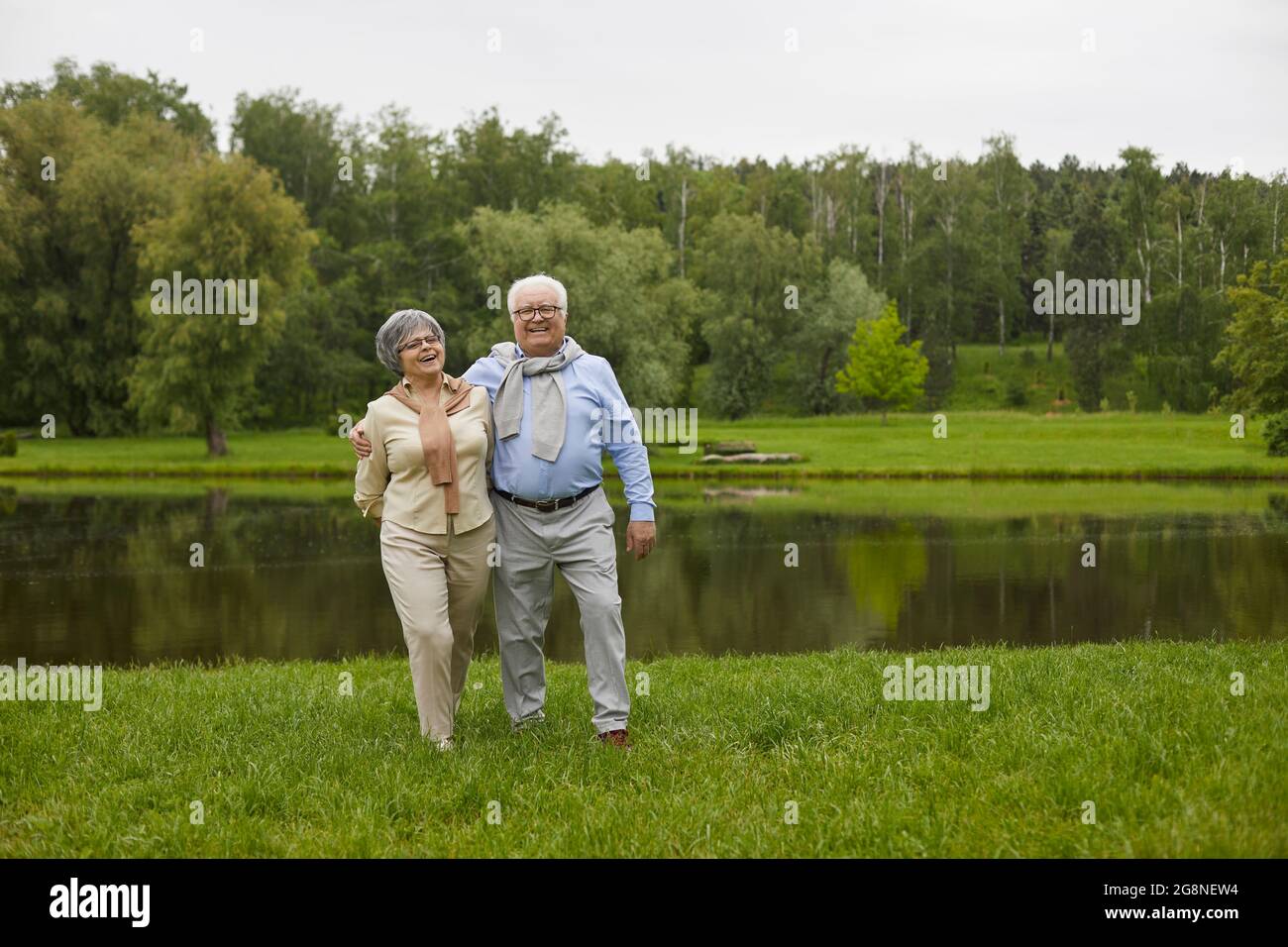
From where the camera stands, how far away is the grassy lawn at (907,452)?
3688 centimetres

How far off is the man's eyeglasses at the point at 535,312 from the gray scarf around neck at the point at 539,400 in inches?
7.6

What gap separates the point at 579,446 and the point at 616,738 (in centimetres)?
161

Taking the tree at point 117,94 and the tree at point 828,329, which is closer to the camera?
the tree at point 828,329

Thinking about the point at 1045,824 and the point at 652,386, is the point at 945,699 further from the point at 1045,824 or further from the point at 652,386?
the point at 652,386

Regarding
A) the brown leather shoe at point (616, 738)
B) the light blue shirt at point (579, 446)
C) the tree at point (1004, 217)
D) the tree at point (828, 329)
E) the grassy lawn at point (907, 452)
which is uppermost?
the tree at point (1004, 217)

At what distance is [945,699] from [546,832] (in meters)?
3.08

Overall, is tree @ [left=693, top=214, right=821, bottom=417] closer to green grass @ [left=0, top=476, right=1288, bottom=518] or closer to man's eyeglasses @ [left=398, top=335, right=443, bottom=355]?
green grass @ [left=0, top=476, right=1288, bottom=518]

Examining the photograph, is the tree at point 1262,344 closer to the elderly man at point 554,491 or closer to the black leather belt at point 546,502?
the elderly man at point 554,491

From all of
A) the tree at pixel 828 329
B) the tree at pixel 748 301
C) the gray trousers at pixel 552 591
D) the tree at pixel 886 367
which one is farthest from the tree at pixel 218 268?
the gray trousers at pixel 552 591

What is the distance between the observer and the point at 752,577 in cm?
1842

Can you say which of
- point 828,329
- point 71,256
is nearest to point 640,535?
point 71,256
